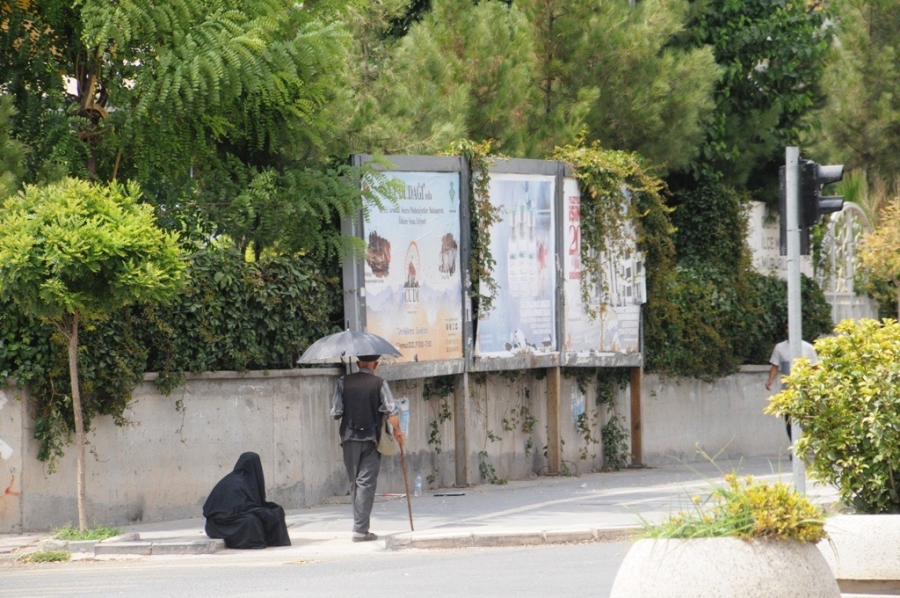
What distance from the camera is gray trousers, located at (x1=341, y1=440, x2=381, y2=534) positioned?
43.0ft

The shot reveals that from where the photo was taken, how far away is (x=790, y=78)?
2630 centimetres

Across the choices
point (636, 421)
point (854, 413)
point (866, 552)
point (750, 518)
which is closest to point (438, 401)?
point (636, 421)

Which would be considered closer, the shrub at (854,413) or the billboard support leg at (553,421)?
the shrub at (854,413)

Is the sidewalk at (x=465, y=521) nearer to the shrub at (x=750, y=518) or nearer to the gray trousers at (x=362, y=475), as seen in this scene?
the gray trousers at (x=362, y=475)

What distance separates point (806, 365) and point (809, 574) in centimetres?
292

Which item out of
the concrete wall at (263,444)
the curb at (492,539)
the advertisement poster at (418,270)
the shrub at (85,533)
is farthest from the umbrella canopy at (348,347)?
the shrub at (85,533)

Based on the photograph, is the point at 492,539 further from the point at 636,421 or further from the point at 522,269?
the point at 636,421

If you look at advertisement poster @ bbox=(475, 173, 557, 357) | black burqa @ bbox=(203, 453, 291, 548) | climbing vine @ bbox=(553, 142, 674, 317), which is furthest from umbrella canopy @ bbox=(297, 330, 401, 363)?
climbing vine @ bbox=(553, 142, 674, 317)

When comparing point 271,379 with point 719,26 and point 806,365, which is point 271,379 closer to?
point 806,365

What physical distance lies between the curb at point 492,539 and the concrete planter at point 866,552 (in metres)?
4.57

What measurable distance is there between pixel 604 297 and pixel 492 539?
7688 mm

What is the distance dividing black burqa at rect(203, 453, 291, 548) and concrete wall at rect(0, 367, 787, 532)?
195cm

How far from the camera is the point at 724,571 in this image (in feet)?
21.9

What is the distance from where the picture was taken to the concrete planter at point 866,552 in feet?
27.3
